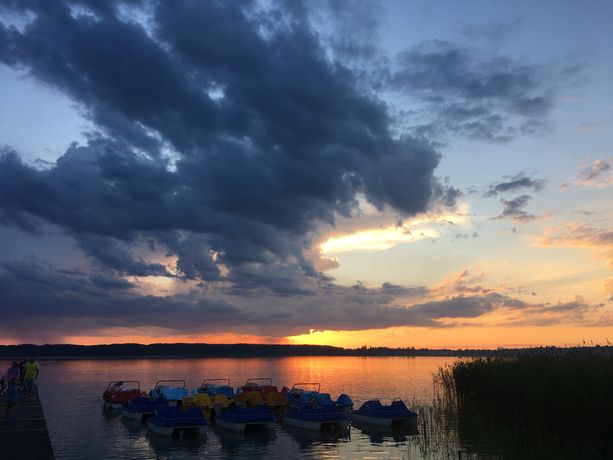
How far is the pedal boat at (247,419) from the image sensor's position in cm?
3416

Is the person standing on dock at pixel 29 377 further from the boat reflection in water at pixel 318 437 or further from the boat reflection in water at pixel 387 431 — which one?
the boat reflection in water at pixel 387 431

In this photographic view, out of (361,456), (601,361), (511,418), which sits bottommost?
(361,456)

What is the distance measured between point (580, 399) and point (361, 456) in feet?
36.5

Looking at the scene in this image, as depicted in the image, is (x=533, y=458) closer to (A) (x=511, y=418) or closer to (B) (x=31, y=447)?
(A) (x=511, y=418)

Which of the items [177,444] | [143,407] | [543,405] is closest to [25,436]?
[177,444]

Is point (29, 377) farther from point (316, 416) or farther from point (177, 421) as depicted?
point (316, 416)

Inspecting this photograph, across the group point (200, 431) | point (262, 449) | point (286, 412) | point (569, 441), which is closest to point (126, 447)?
point (200, 431)

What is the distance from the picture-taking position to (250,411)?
3472cm

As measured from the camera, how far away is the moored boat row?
3309 centimetres

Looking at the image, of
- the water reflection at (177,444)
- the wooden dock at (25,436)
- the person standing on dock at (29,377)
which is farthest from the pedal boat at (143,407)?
the person standing on dock at (29,377)

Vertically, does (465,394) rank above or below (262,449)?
above

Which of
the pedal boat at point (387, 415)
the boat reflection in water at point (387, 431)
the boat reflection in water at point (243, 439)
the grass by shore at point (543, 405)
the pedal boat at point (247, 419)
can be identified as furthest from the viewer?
the pedal boat at point (387, 415)

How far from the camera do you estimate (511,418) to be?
87.5 ft

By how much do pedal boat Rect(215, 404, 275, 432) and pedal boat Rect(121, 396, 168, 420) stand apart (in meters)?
7.40
